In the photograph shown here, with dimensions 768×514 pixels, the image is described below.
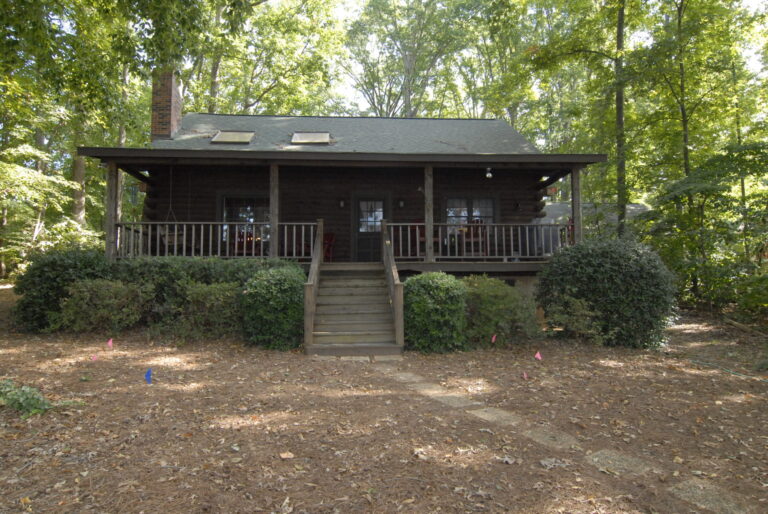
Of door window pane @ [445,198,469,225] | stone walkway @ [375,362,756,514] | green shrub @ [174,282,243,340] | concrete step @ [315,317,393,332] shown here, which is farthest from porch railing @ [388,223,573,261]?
stone walkway @ [375,362,756,514]

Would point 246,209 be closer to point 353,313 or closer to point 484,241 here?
point 353,313

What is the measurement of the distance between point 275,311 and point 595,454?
5109mm

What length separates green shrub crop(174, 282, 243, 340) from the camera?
295 inches

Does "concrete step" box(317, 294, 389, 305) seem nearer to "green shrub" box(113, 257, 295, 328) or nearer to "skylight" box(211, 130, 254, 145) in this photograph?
"green shrub" box(113, 257, 295, 328)

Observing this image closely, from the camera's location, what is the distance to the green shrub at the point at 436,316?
715cm

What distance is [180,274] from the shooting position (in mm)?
8102

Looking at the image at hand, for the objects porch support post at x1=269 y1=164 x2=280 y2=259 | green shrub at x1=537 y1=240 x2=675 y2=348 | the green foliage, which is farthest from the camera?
porch support post at x1=269 y1=164 x2=280 y2=259

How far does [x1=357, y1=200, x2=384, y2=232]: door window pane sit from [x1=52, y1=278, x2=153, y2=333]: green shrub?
592 cm

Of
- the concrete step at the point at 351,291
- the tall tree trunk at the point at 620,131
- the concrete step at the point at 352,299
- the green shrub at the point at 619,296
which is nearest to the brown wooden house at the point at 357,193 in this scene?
the concrete step at the point at 351,291

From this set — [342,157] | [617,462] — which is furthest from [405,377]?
[342,157]

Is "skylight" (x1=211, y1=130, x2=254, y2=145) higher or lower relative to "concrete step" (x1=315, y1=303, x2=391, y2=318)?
higher

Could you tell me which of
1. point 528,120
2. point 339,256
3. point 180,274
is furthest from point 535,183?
point 528,120

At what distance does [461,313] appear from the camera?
7270 millimetres

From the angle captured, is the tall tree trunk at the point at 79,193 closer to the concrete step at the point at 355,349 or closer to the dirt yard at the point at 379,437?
the dirt yard at the point at 379,437
